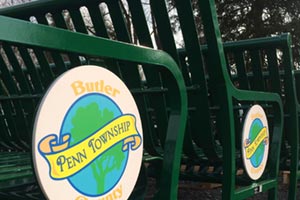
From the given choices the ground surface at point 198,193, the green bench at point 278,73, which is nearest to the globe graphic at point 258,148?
the green bench at point 278,73

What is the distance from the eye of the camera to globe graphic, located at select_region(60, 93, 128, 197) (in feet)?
4.09

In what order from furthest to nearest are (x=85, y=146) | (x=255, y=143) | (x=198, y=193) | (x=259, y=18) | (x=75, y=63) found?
(x=259, y=18)
(x=198, y=193)
(x=255, y=143)
(x=75, y=63)
(x=85, y=146)

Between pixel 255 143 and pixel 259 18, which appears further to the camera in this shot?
pixel 259 18

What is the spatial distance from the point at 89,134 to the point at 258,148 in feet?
4.27

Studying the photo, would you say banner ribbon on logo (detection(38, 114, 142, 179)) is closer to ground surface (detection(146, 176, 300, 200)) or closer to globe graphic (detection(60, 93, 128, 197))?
globe graphic (detection(60, 93, 128, 197))

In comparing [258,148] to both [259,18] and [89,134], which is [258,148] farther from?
[259,18]

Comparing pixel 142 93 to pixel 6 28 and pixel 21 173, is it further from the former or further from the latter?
pixel 6 28

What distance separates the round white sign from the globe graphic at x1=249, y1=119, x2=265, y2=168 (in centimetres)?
96

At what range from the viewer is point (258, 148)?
239 centimetres

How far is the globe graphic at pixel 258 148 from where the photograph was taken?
7.60ft

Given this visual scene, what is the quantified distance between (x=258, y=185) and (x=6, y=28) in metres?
1.70

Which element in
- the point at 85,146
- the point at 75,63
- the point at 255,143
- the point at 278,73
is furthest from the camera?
the point at 278,73

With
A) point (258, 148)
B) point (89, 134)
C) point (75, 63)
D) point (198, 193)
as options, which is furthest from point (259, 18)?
point (89, 134)

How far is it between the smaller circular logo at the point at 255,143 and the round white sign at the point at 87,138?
0.89m
